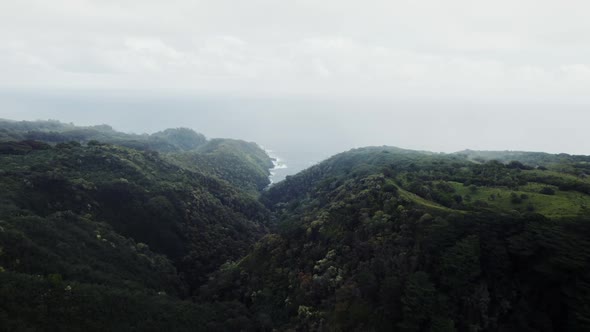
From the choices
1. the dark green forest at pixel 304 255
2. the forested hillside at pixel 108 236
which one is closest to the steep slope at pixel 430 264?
the dark green forest at pixel 304 255

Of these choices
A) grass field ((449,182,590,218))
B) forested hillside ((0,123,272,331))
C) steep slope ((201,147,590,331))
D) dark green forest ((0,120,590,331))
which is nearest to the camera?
steep slope ((201,147,590,331))

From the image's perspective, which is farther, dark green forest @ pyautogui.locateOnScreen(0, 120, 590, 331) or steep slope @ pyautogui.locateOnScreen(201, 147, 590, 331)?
dark green forest @ pyautogui.locateOnScreen(0, 120, 590, 331)

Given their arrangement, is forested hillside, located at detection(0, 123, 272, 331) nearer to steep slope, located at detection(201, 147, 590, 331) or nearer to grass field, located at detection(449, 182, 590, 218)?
steep slope, located at detection(201, 147, 590, 331)

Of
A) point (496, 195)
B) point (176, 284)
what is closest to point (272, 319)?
point (176, 284)

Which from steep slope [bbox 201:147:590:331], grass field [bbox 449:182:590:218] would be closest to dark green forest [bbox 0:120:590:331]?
steep slope [bbox 201:147:590:331]

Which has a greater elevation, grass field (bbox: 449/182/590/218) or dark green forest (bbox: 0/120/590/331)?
grass field (bbox: 449/182/590/218)

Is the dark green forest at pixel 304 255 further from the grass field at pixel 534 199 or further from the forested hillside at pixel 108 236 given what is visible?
the grass field at pixel 534 199

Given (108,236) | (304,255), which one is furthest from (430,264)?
(108,236)
